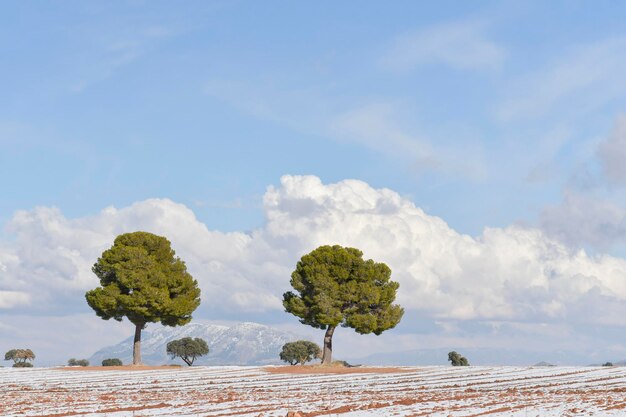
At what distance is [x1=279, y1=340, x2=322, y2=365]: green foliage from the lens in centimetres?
10819

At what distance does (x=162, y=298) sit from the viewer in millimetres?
79812

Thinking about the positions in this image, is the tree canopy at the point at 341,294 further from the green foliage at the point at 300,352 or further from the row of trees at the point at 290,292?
the green foliage at the point at 300,352

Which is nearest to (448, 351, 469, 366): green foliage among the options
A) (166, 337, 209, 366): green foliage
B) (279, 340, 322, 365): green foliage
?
(279, 340, 322, 365): green foliage

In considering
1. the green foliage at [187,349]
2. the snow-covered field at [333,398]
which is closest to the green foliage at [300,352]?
the green foliage at [187,349]

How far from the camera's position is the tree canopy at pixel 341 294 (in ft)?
262

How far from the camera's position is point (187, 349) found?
107 m

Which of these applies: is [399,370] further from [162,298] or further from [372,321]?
[162,298]

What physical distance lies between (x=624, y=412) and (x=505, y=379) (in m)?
27.7

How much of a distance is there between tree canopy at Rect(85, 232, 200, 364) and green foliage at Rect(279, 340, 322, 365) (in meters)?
27.8

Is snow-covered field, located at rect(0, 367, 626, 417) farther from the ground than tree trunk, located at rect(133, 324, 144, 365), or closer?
closer

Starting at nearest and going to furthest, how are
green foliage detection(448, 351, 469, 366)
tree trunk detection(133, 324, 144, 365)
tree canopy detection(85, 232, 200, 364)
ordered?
tree canopy detection(85, 232, 200, 364)
tree trunk detection(133, 324, 144, 365)
green foliage detection(448, 351, 469, 366)

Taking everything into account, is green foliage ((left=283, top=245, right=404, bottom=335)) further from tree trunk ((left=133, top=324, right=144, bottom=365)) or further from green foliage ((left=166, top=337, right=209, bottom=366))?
green foliage ((left=166, top=337, right=209, bottom=366))

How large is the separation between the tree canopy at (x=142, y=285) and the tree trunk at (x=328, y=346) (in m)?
14.4

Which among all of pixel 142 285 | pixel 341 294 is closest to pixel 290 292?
pixel 341 294
